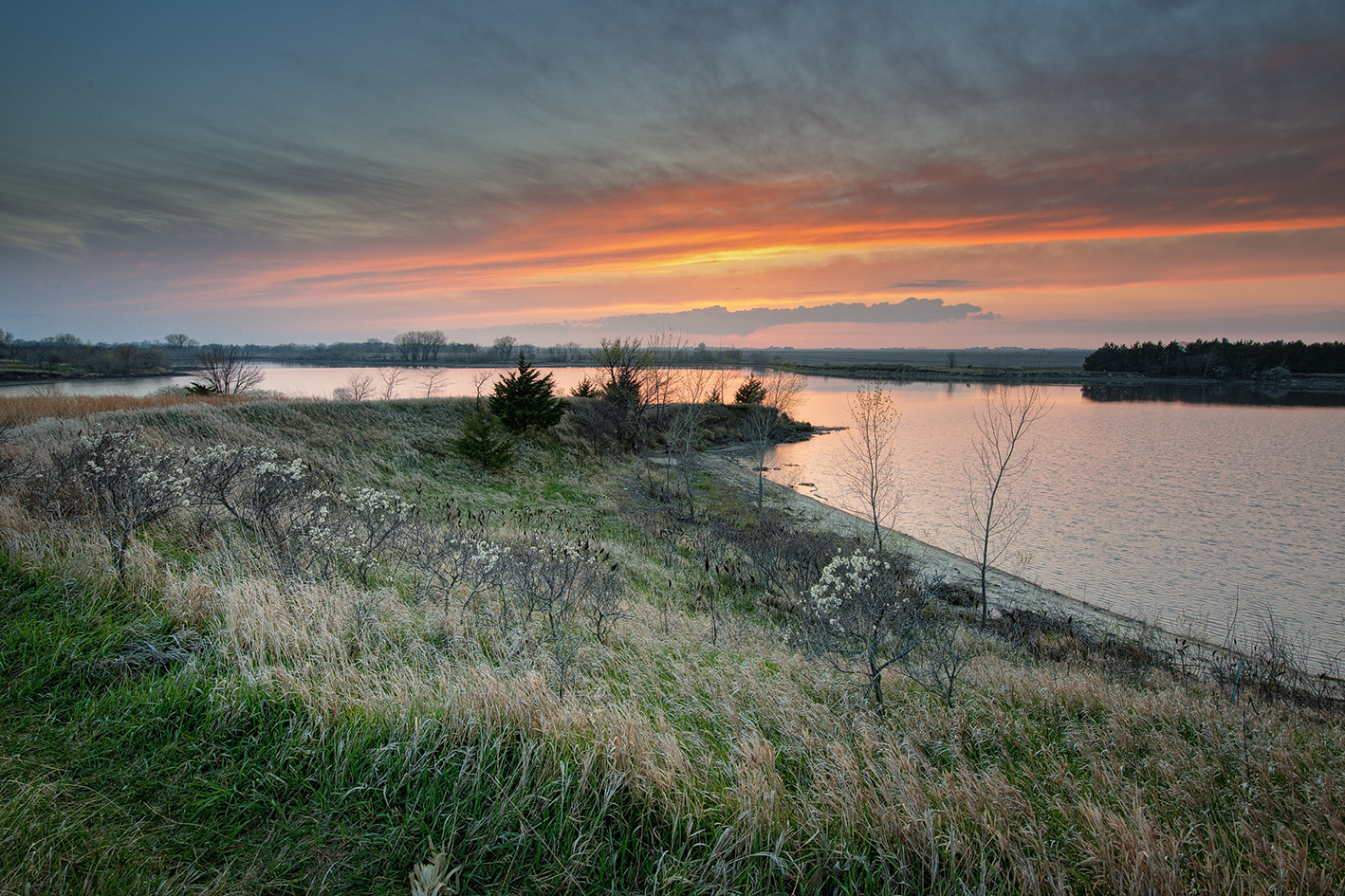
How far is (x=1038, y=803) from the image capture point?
386cm

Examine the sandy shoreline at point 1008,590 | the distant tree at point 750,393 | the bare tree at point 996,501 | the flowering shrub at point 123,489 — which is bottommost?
the sandy shoreline at point 1008,590

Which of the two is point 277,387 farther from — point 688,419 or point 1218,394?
point 1218,394

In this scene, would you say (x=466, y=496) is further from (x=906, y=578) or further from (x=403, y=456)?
(x=906, y=578)

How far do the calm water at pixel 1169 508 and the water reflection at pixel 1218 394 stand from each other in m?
18.9

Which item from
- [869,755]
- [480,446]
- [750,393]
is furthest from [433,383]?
[869,755]

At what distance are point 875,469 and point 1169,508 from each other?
15022mm

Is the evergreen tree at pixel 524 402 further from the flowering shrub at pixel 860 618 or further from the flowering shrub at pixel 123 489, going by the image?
the flowering shrub at pixel 860 618

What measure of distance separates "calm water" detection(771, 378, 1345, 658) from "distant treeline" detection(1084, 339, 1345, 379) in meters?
67.2

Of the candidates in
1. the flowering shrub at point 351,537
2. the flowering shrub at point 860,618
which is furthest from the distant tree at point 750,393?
the flowering shrub at point 351,537

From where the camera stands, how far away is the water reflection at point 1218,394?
66.6 meters

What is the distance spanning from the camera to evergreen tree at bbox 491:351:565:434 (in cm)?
2969

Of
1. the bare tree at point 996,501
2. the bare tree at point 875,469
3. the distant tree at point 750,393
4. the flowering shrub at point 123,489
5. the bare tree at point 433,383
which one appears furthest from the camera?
the distant tree at point 750,393

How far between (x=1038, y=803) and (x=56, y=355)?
285 feet

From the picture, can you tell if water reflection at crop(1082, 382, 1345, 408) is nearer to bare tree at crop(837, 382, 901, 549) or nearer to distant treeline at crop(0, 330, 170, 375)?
bare tree at crop(837, 382, 901, 549)
